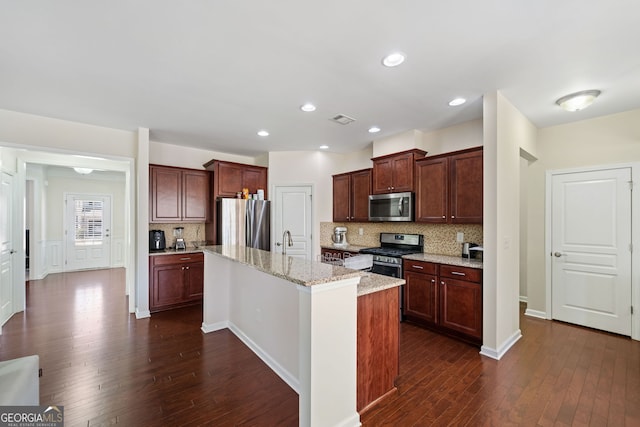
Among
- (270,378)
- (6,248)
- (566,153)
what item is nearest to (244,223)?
(270,378)

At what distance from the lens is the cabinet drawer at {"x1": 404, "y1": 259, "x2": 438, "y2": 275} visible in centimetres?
344

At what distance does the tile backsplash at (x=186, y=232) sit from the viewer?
4809 millimetres

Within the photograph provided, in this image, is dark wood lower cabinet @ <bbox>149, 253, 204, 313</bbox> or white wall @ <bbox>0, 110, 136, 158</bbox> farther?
dark wood lower cabinet @ <bbox>149, 253, 204, 313</bbox>

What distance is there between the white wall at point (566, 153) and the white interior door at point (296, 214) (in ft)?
11.8

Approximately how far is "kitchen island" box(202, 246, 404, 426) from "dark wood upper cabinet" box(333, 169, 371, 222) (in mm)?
2493

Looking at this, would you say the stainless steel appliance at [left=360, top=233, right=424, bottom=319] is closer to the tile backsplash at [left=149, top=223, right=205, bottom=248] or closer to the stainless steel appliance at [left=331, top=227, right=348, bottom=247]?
the stainless steel appliance at [left=331, top=227, right=348, bottom=247]

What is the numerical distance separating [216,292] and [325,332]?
2.24 meters

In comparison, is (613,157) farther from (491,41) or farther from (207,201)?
(207,201)

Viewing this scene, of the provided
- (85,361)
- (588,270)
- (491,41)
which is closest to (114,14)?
(491,41)

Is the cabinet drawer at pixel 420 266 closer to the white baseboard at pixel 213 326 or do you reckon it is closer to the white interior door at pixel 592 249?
the white interior door at pixel 592 249

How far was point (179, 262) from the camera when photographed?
4.42 meters

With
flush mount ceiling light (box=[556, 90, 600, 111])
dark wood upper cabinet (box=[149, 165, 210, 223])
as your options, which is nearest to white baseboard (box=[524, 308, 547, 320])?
flush mount ceiling light (box=[556, 90, 600, 111])

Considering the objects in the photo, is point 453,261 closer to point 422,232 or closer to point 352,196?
point 422,232

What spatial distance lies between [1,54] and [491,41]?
3.71 metres
